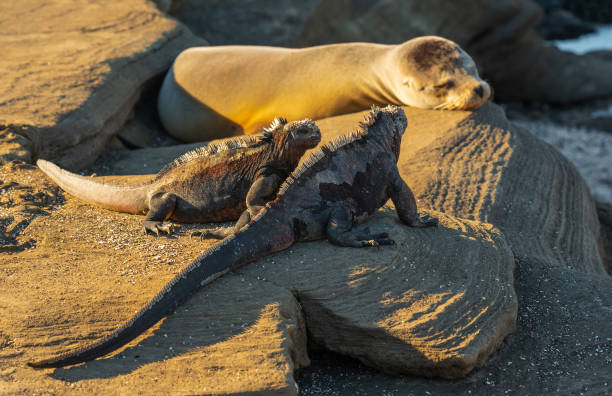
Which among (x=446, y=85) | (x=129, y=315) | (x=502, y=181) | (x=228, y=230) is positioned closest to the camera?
(x=129, y=315)

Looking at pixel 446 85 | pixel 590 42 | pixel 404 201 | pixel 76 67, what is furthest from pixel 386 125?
pixel 590 42

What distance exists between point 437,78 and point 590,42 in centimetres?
1319

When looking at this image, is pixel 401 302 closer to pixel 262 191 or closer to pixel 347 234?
pixel 347 234

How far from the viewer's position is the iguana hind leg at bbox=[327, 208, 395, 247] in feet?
12.7

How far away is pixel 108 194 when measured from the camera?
15.3 feet

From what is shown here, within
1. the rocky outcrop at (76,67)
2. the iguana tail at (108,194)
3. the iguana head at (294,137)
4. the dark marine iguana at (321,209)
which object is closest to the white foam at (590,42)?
the rocky outcrop at (76,67)

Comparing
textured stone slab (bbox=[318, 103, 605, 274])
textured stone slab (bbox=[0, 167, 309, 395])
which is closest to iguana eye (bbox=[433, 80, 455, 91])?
textured stone slab (bbox=[318, 103, 605, 274])

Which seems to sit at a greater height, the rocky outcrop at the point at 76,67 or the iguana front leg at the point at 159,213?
the iguana front leg at the point at 159,213

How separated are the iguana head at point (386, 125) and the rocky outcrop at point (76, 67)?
9.75 feet

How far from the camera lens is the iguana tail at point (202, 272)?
320 centimetres

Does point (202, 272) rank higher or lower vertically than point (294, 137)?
lower

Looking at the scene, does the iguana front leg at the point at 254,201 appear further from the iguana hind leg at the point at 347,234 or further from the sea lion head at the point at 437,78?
the sea lion head at the point at 437,78

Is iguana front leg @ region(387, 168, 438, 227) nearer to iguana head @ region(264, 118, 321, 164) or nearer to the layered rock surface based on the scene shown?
the layered rock surface

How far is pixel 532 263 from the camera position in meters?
4.59
